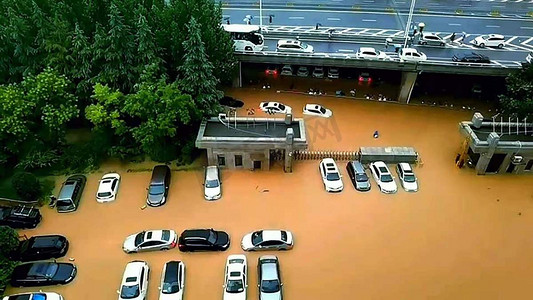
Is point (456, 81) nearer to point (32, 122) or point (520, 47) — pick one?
point (520, 47)

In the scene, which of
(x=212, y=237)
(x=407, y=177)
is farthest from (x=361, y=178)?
(x=212, y=237)

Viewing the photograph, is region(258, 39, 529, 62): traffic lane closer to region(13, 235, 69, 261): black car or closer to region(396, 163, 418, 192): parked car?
region(396, 163, 418, 192): parked car

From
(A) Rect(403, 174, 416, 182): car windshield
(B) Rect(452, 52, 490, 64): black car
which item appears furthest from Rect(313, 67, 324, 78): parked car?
(A) Rect(403, 174, 416, 182): car windshield

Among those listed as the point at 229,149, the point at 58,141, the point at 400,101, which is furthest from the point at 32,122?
the point at 400,101

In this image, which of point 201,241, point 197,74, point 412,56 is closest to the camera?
point 201,241

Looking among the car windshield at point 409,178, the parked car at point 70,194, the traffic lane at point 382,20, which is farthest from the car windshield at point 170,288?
the traffic lane at point 382,20

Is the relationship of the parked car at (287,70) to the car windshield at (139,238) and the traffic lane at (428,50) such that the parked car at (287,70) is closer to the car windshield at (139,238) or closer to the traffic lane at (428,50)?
the traffic lane at (428,50)

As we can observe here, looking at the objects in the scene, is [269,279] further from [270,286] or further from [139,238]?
[139,238]
